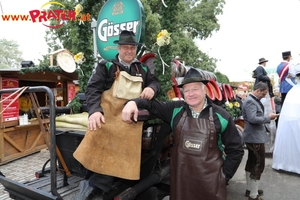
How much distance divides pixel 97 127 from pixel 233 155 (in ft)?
3.98

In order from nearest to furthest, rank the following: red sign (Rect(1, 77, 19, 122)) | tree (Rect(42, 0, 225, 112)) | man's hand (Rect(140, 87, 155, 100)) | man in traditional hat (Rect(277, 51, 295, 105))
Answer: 1. man's hand (Rect(140, 87, 155, 100))
2. man in traditional hat (Rect(277, 51, 295, 105))
3. red sign (Rect(1, 77, 19, 122))
4. tree (Rect(42, 0, 225, 112))

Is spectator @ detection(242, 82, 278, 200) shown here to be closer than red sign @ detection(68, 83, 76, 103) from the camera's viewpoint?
Yes

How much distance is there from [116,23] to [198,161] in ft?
9.49

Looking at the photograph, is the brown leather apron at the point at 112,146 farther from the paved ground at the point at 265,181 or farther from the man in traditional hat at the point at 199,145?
the paved ground at the point at 265,181

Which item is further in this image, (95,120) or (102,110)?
(102,110)

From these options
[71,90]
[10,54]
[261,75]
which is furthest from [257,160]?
[10,54]

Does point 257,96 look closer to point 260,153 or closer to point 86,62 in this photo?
point 260,153

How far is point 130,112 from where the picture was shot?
1928mm

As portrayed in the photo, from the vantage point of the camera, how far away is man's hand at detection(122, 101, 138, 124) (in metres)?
1.93

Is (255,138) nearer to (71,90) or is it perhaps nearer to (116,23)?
(116,23)

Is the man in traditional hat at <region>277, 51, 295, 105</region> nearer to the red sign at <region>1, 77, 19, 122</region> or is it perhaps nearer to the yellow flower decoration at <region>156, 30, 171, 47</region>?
the yellow flower decoration at <region>156, 30, 171, 47</region>

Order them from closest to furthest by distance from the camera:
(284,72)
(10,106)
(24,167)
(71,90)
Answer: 1. (24,167)
2. (284,72)
3. (10,106)
4. (71,90)

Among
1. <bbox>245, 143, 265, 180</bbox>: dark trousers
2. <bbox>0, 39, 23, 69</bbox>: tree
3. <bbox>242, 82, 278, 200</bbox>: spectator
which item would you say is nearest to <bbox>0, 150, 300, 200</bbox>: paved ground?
<bbox>242, 82, 278, 200</bbox>: spectator

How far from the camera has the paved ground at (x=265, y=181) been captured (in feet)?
12.7
